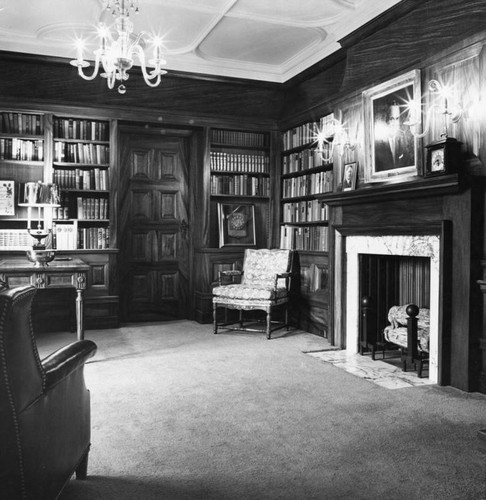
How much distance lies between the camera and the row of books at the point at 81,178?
5973mm

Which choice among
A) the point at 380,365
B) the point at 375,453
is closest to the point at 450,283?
the point at 380,365

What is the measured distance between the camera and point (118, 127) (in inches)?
254

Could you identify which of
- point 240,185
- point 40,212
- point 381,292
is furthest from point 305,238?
point 40,212

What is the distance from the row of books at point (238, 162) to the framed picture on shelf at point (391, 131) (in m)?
2.12

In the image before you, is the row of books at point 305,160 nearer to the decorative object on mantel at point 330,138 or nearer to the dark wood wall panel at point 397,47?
the decorative object on mantel at point 330,138

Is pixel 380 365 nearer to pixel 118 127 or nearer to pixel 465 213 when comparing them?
pixel 465 213

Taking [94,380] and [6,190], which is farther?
[6,190]

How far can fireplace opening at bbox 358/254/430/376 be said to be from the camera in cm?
481

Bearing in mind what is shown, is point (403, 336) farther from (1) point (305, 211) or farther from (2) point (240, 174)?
(2) point (240, 174)

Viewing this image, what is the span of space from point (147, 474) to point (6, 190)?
14.3ft

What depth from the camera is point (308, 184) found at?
6141 millimetres

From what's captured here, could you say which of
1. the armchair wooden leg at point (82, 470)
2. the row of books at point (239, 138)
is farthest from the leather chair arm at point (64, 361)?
the row of books at point (239, 138)

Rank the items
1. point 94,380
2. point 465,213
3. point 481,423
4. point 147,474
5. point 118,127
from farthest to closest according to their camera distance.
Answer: point 118,127 → point 94,380 → point 465,213 → point 481,423 → point 147,474

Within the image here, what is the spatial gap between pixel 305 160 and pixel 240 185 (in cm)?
A: 96
